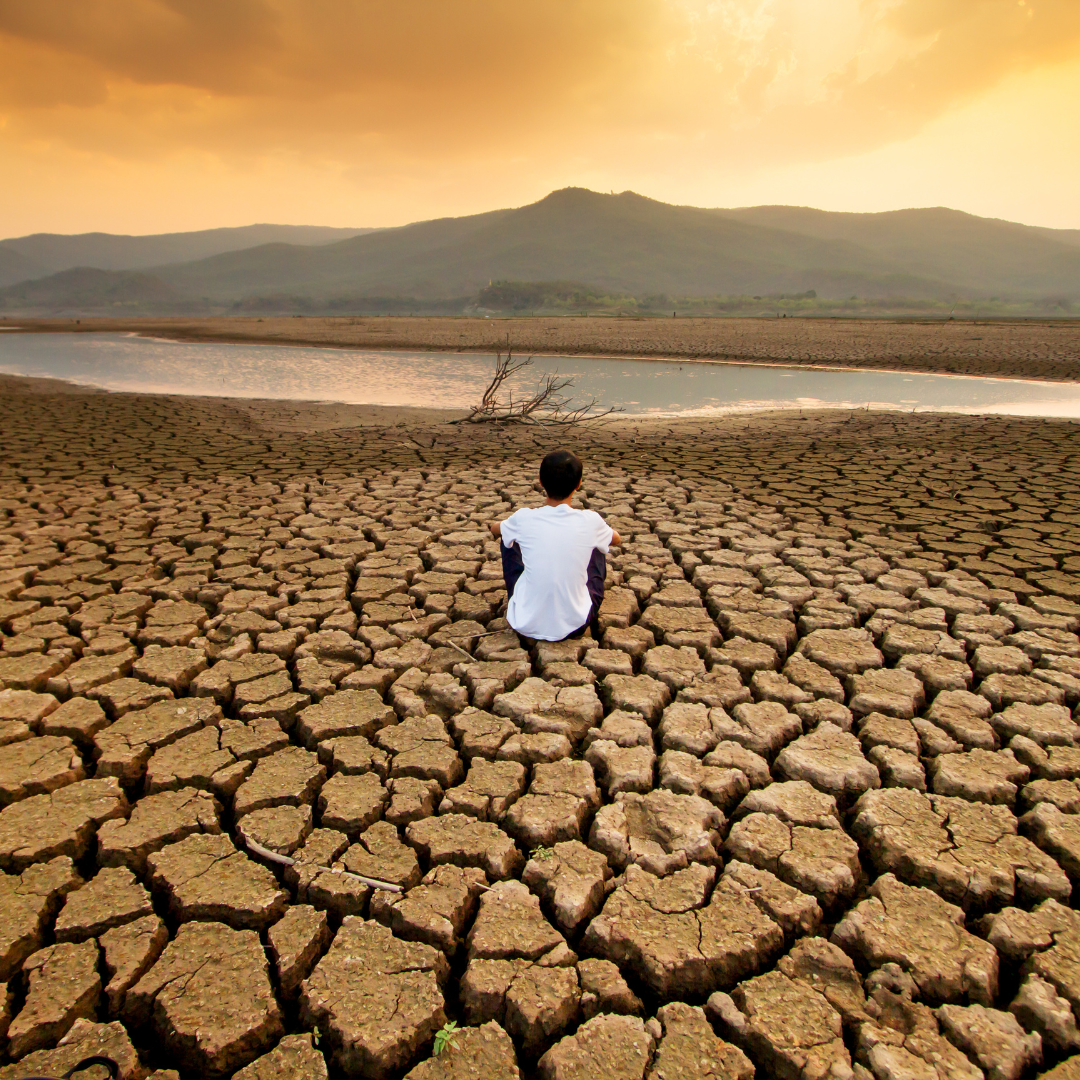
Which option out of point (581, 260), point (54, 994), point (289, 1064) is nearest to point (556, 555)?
point (289, 1064)

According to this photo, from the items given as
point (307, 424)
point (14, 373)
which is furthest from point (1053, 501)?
point (14, 373)

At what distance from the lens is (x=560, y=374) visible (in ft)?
50.1

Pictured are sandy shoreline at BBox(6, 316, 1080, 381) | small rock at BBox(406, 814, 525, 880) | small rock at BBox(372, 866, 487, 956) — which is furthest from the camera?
sandy shoreline at BBox(6, 316, 1080, 381)

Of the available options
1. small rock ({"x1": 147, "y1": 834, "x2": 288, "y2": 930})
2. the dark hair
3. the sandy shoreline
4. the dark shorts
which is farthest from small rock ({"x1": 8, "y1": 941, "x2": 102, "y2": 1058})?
the sandy shoreline

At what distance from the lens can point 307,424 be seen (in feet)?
27.5

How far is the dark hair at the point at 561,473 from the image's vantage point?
8.79 feet

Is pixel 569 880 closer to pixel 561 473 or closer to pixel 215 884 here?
pixel 215 884

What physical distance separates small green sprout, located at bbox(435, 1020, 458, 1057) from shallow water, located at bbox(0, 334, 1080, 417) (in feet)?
30.8

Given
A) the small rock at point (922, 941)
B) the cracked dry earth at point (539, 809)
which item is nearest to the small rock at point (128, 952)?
the cracked dry earth at point (539, 809)

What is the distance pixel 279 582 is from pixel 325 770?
1585mm

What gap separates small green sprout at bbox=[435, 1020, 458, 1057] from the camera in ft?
4.20

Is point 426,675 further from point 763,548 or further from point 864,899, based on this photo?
point 763,548

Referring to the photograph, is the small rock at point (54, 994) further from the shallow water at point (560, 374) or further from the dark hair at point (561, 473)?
the shallow water at point (560, 374)

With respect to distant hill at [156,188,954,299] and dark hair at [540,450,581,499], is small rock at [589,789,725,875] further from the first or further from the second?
distant hill at [156,188,954,299]
